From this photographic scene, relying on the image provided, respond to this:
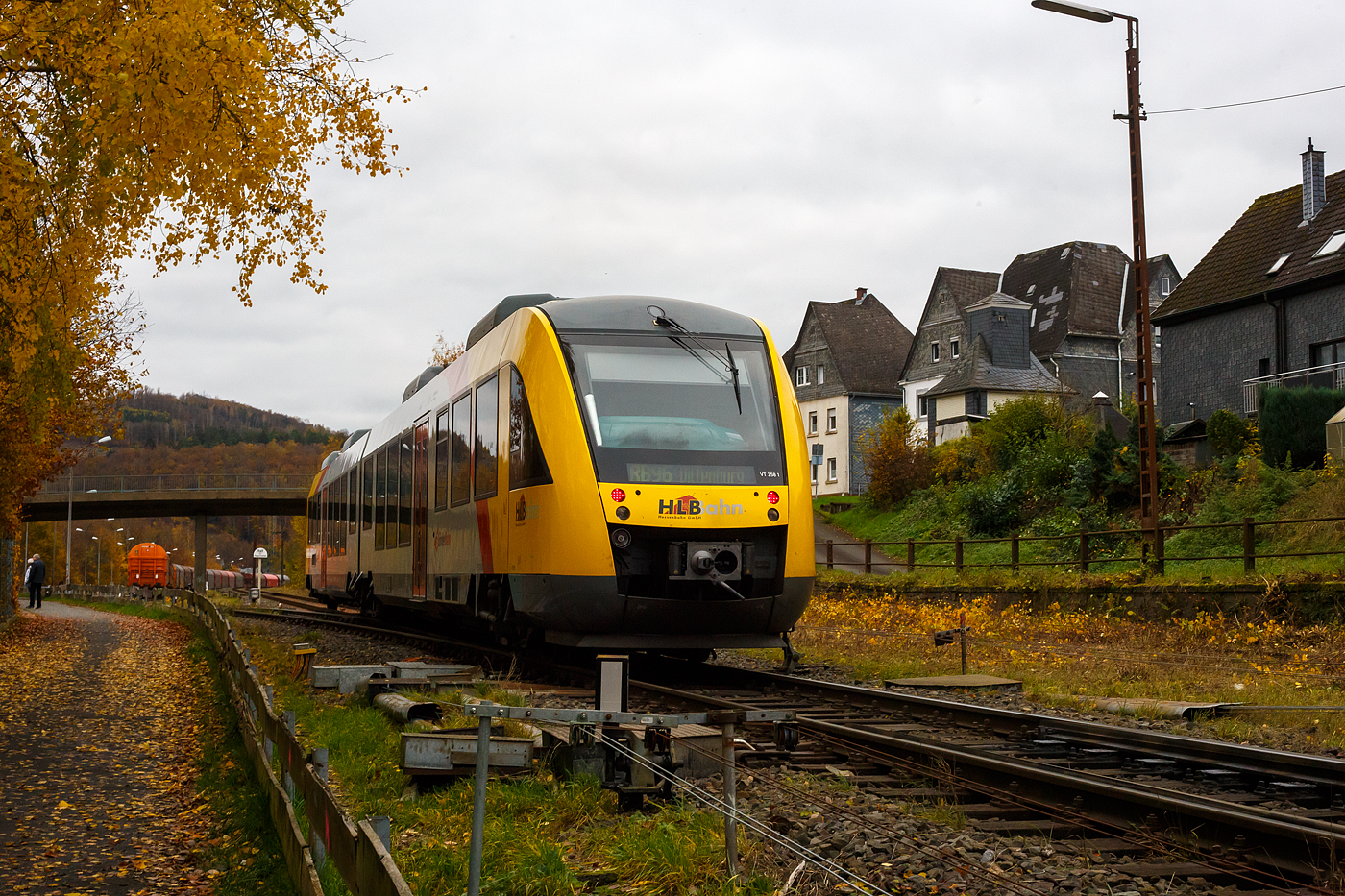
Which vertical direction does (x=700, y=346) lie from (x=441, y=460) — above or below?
above

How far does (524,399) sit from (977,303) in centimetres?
4801

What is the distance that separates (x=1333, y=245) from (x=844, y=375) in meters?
33.0

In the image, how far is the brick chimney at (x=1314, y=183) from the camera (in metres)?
35.5

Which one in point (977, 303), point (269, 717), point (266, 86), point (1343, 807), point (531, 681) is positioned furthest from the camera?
point (977, 303)

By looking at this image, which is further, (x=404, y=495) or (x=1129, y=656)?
(x=404, y=495)

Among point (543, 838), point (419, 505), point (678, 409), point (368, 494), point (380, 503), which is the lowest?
point (543, 838)

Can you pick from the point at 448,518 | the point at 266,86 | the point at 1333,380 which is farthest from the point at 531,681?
the point at 1333,380

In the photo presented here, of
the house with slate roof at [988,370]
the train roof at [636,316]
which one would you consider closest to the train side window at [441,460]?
the train roof at [636,316]

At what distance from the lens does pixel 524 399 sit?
37.6 ft

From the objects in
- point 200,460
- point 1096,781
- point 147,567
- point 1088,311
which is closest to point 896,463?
point 1088,311

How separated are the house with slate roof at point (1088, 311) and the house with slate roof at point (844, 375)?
7764 millimetres

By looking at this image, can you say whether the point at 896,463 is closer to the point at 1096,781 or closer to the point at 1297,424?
the point at 1297,424

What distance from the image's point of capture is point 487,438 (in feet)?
41.8

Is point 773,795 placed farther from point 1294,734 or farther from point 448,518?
point 448,518
